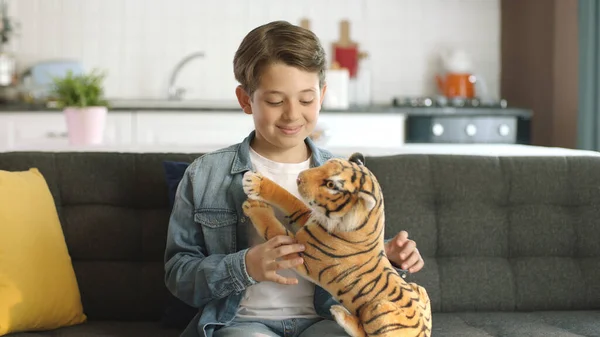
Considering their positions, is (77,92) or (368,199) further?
(77,92)

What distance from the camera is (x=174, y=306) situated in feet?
6.63

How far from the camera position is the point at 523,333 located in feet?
6.39

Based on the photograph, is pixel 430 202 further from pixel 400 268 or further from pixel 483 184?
pixel 400 268

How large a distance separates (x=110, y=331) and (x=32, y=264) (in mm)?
240

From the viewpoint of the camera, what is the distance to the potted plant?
2854mm

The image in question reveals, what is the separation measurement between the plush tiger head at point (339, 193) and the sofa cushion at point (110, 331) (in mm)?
665

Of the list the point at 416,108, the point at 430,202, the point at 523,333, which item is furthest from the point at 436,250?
the point at 416,108

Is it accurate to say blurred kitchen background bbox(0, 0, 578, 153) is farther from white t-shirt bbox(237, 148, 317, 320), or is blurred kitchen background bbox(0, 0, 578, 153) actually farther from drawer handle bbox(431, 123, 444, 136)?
white t-shirt bbox(237, 148, 317, 320)

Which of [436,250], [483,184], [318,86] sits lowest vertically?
[436,250]

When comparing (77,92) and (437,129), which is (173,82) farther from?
(77,92)

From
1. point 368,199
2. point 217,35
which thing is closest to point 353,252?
point 368,199

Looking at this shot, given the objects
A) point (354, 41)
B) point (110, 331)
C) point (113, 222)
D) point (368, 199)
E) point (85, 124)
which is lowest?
point (110, 331)

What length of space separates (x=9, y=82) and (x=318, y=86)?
364cm

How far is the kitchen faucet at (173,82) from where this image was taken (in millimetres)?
5117
